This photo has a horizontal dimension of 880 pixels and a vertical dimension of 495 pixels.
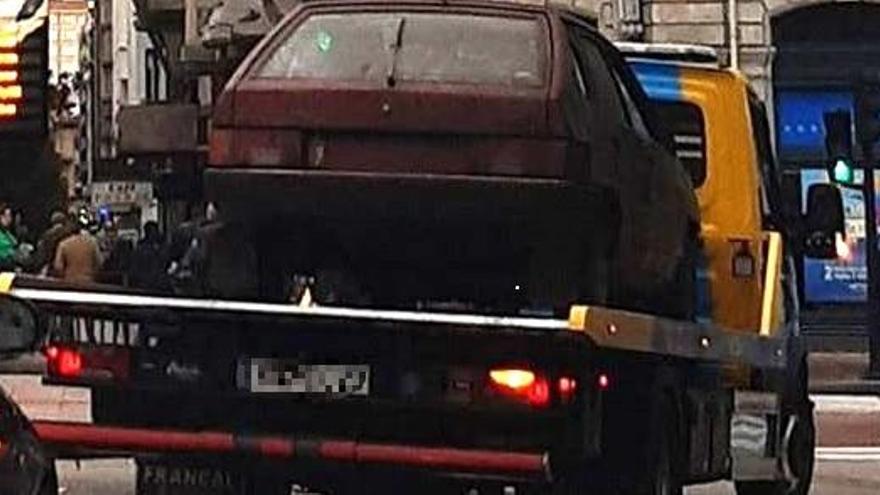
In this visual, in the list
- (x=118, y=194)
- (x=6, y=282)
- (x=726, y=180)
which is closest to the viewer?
(x=6, y=282)

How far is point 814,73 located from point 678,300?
21.1 metres

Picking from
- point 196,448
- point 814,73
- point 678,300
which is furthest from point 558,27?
point 814,73

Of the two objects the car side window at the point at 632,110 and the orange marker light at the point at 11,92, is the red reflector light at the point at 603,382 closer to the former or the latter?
the car side window at the point at 632,110

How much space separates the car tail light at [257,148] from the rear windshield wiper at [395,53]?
1.36 feet

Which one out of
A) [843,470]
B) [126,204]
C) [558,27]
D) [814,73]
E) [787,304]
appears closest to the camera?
[558,27]

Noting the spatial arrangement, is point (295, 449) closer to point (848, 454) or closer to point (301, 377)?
point (301, 377)

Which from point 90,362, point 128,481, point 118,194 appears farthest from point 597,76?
point 118,194

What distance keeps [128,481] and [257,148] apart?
225 inches

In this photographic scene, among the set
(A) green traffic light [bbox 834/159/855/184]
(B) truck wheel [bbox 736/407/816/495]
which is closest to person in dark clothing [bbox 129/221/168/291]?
(B) truck wheel [bbox 736/407/816/495]

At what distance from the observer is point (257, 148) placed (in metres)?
8.76

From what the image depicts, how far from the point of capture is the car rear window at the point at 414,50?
889 cm

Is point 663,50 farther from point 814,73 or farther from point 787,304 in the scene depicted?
point 814,73

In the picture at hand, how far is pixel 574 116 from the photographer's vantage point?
341 inches

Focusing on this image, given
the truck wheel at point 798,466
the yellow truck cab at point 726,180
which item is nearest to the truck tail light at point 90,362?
the yellow truck cab at point 726,180
